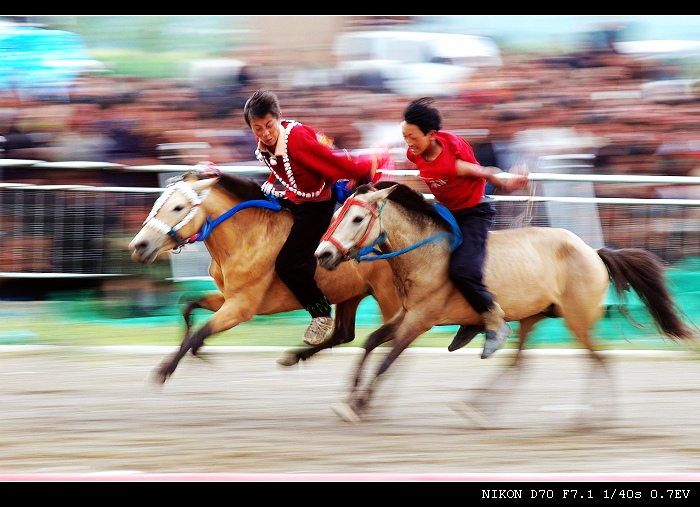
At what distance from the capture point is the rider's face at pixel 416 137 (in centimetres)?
555

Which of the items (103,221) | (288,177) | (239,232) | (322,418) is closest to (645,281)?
(322,418)

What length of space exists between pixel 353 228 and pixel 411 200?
1.53 feet

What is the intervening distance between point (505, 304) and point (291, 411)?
1450mm

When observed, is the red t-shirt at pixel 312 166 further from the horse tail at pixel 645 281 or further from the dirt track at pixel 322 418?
the horse tail at pixel 645 281

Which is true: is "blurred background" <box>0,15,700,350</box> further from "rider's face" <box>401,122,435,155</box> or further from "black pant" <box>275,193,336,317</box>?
"rider's face" <box>401,122,435,155</box>

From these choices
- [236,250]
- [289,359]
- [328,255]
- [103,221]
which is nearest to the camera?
[328,255]

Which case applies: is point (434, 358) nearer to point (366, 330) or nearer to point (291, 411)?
point (366, 330)

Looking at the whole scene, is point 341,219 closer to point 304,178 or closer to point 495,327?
point 304,178

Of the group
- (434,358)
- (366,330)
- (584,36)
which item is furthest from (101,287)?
(584,36)

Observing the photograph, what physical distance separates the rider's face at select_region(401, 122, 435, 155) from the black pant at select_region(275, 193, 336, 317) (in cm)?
75

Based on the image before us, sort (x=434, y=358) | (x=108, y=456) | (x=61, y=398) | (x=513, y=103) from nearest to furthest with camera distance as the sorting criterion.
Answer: (x=108, y=456), (x=61, y=398), (x=434, y=358), (x=513, y=103)

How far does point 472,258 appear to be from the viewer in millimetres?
5707

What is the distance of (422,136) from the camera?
5.57 metres

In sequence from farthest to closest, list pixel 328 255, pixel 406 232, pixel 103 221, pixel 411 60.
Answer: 1. pixel 411 60
2. pixel 103 221
3. pixel 406 232
4. pixel 328 255
